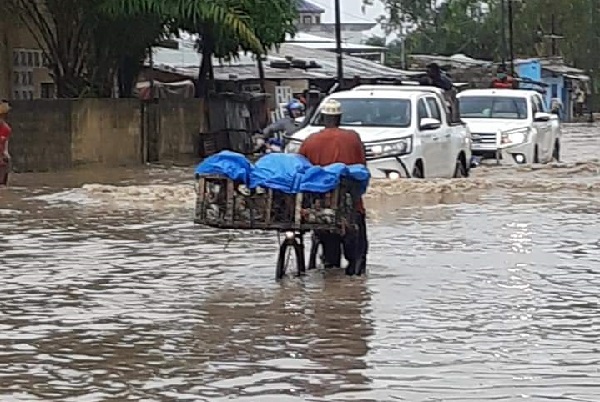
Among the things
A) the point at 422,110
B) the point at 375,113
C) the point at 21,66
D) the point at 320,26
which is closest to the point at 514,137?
the point at 422,110

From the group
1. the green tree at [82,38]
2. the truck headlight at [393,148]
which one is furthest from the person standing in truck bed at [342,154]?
the green tree at [82,38]

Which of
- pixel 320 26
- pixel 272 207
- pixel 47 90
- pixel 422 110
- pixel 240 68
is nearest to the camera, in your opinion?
pixel 272 207

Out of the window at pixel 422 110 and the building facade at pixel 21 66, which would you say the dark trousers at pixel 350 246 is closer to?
the window at pixel 422 110

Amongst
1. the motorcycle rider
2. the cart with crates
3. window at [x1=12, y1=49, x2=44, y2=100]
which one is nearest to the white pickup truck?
the motorcycle rider

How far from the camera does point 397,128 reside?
22.1 meters

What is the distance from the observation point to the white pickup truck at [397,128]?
2177cm

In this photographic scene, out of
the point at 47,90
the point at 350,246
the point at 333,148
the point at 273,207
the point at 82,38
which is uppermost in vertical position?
the point at 82,38

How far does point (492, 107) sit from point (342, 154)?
16.5 m

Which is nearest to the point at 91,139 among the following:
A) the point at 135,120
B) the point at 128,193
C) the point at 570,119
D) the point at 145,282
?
the point at 135,120

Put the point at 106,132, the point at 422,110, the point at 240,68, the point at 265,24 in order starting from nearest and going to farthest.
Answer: the point at 422,110 → the point at 106,132 → the point at 265,24 → the point at 240,68

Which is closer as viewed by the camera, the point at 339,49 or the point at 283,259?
the point at 283,259

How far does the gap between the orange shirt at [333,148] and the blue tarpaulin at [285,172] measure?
370mm

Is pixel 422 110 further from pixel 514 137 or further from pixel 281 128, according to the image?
pixel 514 137

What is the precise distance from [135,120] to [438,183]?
1114 cm
